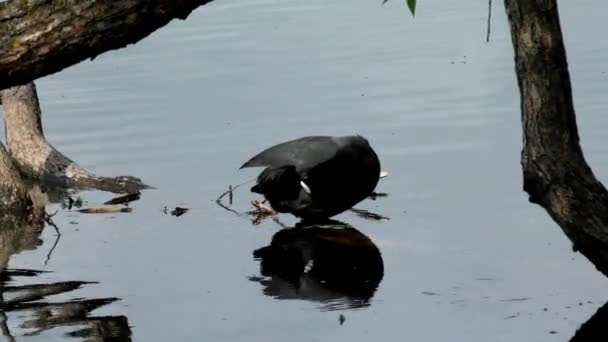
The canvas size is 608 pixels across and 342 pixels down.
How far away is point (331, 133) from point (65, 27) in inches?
267

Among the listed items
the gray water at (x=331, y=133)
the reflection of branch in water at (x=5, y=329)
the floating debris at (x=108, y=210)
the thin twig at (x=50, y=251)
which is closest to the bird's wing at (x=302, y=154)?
the gray water at (x=331, y=133)

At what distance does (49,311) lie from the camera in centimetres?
747

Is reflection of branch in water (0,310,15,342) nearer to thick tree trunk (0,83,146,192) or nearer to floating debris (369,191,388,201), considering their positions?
floating debris (369,191,388,201)

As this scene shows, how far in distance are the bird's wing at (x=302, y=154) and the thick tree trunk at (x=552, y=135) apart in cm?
282

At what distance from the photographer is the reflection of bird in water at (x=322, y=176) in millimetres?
8969

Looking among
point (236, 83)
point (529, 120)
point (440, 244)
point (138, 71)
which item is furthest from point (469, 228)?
point (138, 71)

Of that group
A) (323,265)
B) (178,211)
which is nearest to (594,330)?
(323,265)

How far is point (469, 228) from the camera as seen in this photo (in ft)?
28.9

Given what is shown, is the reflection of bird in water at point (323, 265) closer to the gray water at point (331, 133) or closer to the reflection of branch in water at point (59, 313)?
the gray water at point (331, 133)

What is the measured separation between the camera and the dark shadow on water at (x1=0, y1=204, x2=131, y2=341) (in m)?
7.14

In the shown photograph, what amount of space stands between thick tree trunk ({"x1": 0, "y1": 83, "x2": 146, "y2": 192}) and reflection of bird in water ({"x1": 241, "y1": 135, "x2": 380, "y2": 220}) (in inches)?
72.4

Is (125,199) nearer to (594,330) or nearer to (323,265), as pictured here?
(323,265)

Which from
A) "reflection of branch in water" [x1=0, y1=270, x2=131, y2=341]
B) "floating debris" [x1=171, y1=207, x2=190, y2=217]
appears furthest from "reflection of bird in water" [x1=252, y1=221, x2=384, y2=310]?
"reflection of branch in water" [x1=0, y1=270, x2=131, y2=341]

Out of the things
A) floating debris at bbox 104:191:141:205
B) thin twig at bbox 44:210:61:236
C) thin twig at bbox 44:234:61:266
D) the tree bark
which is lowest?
floating debris at bbox 104:191:141:205
